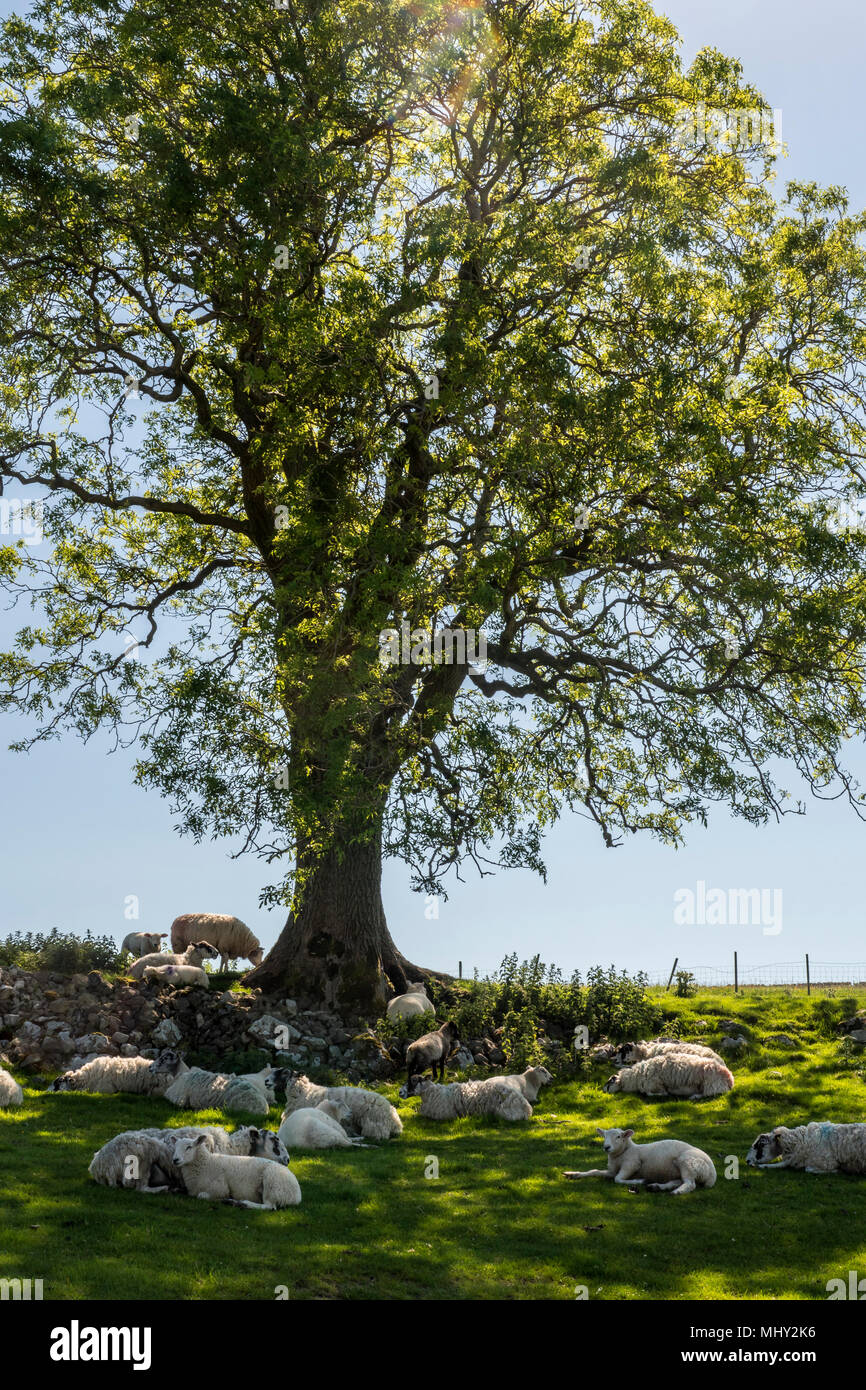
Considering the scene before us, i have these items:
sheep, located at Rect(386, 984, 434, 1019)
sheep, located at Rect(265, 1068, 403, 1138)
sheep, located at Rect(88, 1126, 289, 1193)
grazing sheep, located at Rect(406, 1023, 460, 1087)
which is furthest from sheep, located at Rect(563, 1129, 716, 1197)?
sheep, located at Rect(386, 984, 434, 1019)

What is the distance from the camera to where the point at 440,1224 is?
11789mm

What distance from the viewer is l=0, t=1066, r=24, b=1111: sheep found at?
52.0 ft

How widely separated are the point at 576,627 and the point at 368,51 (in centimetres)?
1074

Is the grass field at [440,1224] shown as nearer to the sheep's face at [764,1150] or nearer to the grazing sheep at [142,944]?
the sheep's face at [764,1150]

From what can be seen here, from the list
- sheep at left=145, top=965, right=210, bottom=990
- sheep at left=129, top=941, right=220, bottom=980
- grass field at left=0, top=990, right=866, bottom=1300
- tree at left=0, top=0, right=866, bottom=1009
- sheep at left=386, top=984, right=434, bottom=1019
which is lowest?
grass field at left=0, top=990, right=866, bottom=1300

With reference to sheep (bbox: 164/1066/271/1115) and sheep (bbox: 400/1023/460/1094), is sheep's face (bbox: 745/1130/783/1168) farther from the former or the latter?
sheep (bbox: 164/1066/271/1115)

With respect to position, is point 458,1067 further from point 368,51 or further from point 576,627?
point 368,51

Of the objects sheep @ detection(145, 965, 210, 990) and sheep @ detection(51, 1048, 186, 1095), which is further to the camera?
sheep @ detection(145, 965, 210, 990)

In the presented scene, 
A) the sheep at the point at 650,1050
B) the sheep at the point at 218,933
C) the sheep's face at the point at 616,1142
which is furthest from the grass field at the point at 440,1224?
the sheep at the point at 218,933

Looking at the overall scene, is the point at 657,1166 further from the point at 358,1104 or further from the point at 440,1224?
the point at 358,1104

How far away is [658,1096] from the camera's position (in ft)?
59.5

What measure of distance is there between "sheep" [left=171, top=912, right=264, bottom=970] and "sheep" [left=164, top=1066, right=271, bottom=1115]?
11531 mm

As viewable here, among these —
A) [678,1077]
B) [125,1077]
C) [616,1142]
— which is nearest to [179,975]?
[125,1077]

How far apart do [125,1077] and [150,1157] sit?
5.51m
